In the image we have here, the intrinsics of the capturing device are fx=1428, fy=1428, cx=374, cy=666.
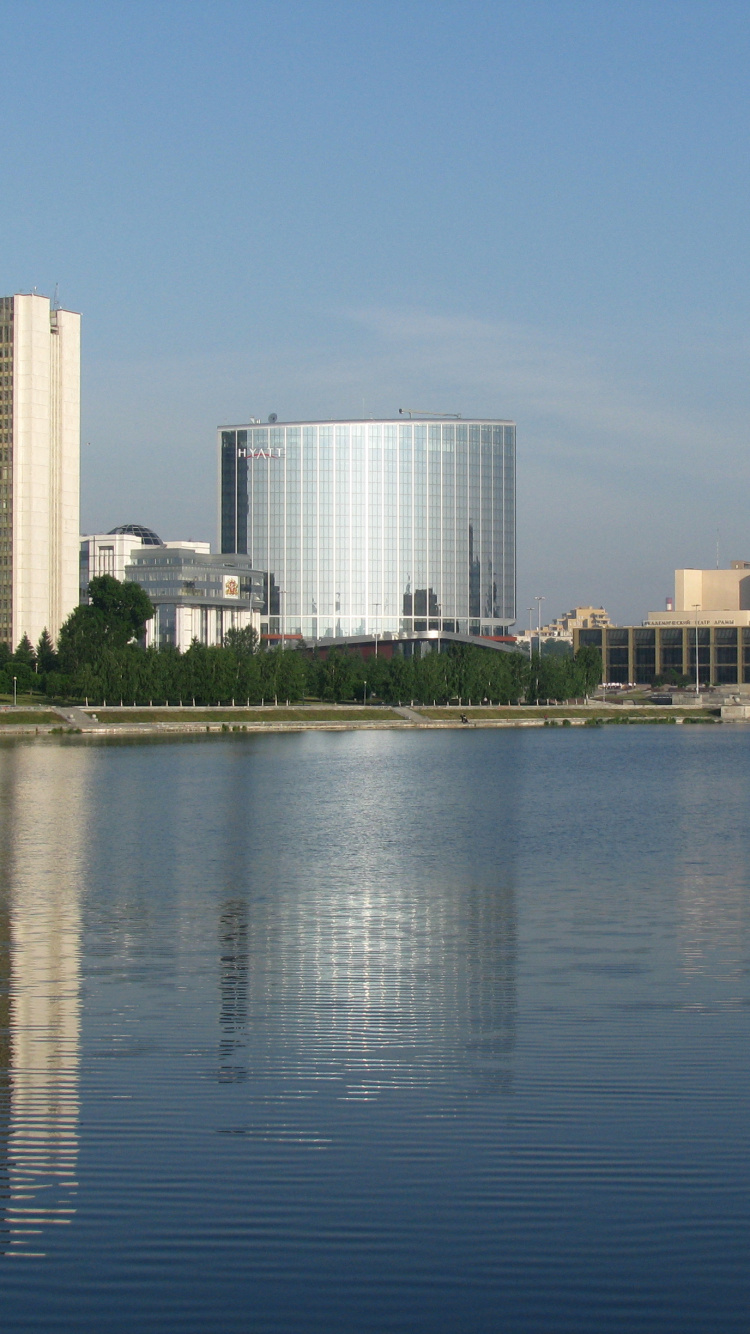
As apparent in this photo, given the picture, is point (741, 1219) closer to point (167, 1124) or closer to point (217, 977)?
point (167, 1124)

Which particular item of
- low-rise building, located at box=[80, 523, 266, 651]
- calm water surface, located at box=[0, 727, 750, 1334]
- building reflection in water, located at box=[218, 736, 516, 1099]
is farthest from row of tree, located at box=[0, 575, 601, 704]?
calm water surface, located at box=[0, 727, 750, 1334]

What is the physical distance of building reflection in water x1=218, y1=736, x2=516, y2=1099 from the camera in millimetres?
14695

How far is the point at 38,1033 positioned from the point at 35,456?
145 metres

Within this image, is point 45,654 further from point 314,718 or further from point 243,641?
point 314,718

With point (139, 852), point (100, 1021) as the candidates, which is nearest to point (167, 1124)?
point (100, 1021)

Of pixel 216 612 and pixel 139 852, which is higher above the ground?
pixel 216 612

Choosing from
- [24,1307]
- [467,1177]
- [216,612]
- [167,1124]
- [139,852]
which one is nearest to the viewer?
[24,1307]

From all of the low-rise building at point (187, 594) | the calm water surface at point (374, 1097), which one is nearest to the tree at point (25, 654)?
the low-rise building at point (187, 594)

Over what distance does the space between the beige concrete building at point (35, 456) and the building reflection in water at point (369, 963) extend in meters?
121

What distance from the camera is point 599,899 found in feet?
91.1

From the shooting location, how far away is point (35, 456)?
15438 cm

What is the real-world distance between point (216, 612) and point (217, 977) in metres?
169

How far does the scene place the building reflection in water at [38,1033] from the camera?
10734 mm

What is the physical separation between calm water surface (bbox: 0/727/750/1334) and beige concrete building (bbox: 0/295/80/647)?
127m
